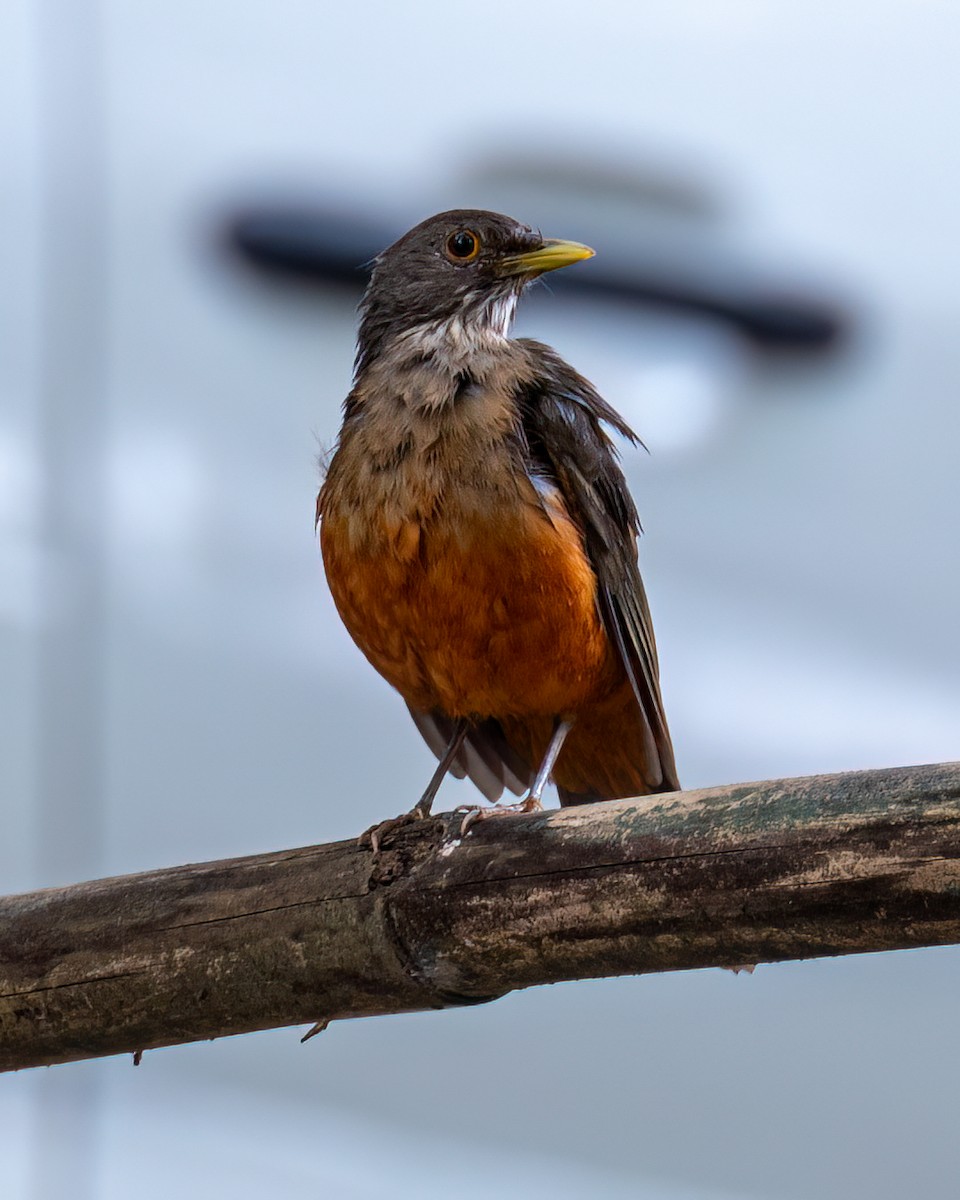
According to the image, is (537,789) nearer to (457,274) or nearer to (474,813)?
(474,813)

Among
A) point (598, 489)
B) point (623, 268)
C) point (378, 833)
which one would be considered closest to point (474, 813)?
point (378, 833)

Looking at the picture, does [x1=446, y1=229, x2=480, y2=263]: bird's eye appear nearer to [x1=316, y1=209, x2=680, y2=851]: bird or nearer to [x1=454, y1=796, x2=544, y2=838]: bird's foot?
[x1=316, y1=209, x2=680, y2=851]: bird

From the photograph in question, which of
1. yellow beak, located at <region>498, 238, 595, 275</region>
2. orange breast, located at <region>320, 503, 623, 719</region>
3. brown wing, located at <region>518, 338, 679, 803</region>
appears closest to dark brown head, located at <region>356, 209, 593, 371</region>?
yellow beak, located at <region>498, 238, 595, 275</region>

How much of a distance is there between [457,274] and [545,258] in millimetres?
226

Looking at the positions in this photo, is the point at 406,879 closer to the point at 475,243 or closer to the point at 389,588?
the point at 389,588

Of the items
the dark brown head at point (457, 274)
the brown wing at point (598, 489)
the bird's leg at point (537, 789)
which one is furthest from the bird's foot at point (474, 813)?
the dark brown head at point (457, 274)

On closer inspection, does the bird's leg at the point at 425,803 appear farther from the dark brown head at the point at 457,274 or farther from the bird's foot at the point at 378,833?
the dark brown head at the point at 457,274

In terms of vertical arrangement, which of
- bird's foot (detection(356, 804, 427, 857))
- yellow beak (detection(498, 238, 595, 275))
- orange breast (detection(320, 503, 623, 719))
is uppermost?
yellow beak (detection(498, 238, 595, 275))

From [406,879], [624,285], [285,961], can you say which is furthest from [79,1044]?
[624,285]

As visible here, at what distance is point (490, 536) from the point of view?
2.90 meters

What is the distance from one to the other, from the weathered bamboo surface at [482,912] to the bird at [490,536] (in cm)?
23

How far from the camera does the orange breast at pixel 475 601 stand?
291 centimetres

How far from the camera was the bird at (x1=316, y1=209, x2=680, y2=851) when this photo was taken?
2934 millimetres

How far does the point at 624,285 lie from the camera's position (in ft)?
19.9
